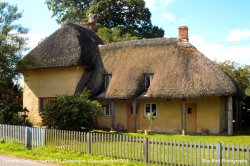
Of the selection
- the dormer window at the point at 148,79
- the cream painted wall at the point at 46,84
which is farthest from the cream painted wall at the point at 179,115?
the cream painted wall at the point at 46,84

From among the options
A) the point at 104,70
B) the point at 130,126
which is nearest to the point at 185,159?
the point at 130,126

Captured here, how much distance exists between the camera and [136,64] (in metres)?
25.6

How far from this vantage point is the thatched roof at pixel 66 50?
26625mm

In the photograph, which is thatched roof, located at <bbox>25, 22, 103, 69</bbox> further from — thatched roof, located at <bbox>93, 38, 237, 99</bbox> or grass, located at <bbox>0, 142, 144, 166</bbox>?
grass, located at <bbox>0, 142, 144, 166</bbox>

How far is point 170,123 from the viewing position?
2367 centimetres

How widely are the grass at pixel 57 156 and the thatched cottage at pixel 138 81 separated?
412 inches

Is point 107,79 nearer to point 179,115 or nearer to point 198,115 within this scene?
point 179,115

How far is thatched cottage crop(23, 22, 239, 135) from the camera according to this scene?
2269 centimetres

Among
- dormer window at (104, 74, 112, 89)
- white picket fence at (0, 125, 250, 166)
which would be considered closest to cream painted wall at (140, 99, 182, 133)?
dormer window at (104, 74, 112, 89)

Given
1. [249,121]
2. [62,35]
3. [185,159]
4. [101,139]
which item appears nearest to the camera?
[185,159]

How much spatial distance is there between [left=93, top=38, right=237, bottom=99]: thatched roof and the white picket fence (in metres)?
9.94

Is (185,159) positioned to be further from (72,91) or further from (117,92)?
(72,91)

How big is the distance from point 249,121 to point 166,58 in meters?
11.9

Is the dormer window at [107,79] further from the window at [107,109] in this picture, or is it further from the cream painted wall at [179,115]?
the cream painted wall at [179,115]
